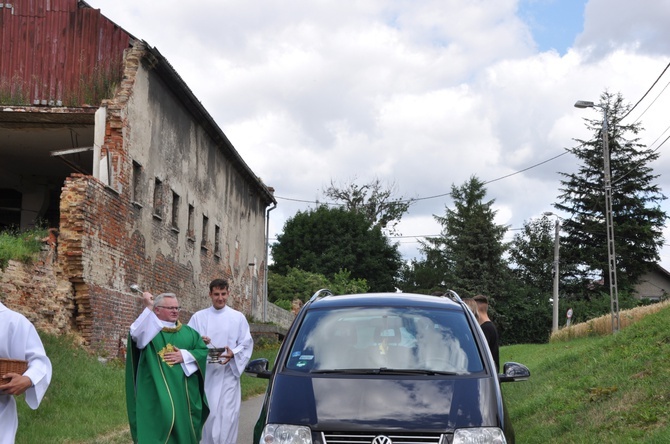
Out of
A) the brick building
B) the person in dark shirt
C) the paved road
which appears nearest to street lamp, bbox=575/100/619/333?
the brick building

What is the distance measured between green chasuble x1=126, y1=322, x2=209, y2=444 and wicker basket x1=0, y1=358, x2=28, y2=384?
11.6 feet

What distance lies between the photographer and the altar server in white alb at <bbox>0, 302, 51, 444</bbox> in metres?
4.92

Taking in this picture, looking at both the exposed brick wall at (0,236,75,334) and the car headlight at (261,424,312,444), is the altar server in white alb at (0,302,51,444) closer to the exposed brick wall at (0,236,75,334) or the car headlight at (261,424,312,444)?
the car headlight at (261,424,312,444)

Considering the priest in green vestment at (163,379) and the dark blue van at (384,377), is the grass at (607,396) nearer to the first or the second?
the dark blue van at (384,377)

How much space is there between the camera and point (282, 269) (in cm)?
7156

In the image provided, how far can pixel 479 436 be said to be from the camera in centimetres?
581

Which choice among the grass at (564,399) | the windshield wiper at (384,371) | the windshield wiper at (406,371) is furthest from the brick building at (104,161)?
the windshield wiper at (406,371)

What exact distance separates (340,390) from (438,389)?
2.14 ft

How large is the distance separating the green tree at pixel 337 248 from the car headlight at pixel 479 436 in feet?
209

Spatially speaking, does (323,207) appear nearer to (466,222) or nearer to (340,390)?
(466,222)

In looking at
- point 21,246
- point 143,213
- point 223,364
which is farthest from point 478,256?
point 223,364

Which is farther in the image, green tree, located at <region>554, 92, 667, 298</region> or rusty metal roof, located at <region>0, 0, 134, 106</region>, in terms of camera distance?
green tree, located at <region>554, 92, 667, 298</region>

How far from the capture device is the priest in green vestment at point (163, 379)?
8328 mm

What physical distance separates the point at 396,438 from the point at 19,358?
2314 mm
